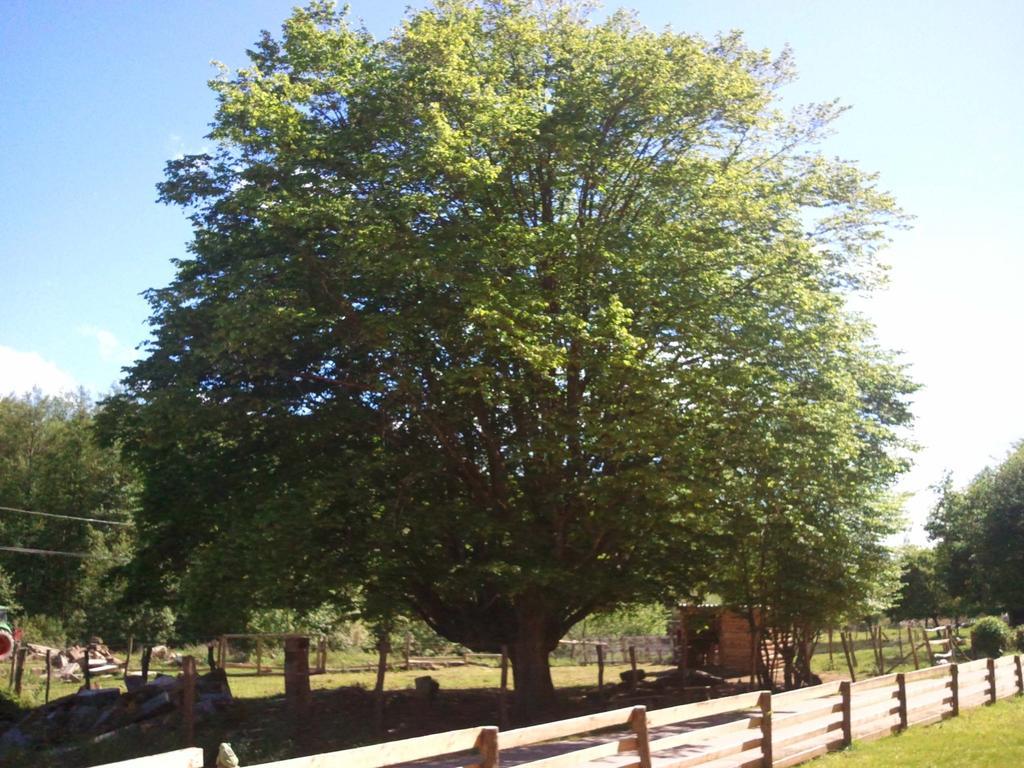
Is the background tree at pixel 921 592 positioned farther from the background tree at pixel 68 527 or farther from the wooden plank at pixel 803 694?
the background tree at pixel 68 527

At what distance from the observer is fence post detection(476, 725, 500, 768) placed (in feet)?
29.5

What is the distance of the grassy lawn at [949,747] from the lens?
44.1 ft

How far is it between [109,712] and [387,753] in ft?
59.2

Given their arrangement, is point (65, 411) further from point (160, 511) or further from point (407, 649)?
point (160, 511)

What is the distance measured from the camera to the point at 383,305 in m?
20.8

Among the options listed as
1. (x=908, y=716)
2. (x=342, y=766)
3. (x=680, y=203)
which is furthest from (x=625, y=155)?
(x=342, y=766)

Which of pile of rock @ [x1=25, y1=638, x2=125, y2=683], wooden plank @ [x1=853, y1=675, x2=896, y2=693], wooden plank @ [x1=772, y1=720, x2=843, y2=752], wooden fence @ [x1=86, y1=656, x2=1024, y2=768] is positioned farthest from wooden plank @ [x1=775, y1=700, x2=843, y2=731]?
pile of rock @ [x1=25, y1=638, x2=125, y2=683]

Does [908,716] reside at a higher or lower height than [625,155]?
lower

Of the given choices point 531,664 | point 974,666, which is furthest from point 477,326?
point 974,666

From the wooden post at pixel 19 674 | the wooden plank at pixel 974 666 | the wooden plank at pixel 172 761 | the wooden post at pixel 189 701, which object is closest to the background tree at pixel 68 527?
the wooden post at pixel 19 674

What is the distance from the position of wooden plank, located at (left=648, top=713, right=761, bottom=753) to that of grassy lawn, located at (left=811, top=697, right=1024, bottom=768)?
135 centimetres

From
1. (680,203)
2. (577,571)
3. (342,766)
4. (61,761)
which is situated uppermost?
(680,203)

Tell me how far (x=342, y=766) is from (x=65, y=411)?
207 ft

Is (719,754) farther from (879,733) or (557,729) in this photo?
(879,733)
